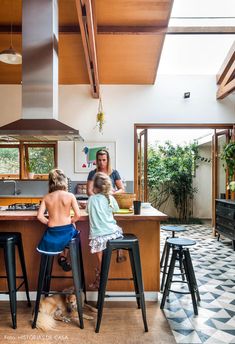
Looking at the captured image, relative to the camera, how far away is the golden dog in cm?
250

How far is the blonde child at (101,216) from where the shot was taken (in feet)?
8.25

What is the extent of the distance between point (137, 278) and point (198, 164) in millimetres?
6462

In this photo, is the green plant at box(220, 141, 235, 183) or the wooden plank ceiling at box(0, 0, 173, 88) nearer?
the wooden plank ceiling at box(0, 0, 173, 88)

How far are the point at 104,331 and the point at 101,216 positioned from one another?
0.92 metres

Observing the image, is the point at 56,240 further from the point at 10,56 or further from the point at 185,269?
the point at 10,56

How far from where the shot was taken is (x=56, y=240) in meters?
2.46

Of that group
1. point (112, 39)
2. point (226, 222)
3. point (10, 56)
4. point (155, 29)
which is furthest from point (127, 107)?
point (226, 222)

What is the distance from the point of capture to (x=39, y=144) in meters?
5.78

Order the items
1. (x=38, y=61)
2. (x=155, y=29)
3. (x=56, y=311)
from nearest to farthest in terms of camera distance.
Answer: (x=56, y=311)
(x=38, y=61)
(x=155, y=29)

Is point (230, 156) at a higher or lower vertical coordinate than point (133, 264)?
higher

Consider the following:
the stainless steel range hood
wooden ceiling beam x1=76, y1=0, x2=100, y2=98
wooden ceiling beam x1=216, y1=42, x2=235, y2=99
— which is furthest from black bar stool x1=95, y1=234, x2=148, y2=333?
wooden ceiling beam x1=216, y1=42, x2=235, y2=99

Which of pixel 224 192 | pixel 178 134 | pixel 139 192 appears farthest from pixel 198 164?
pixel 139 192

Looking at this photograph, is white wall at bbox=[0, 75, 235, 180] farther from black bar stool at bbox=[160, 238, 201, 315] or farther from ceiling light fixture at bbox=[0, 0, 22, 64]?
black bar stool at bbox=[160, 238, 201, 315]

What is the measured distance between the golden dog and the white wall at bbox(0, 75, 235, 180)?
3.19 metres
